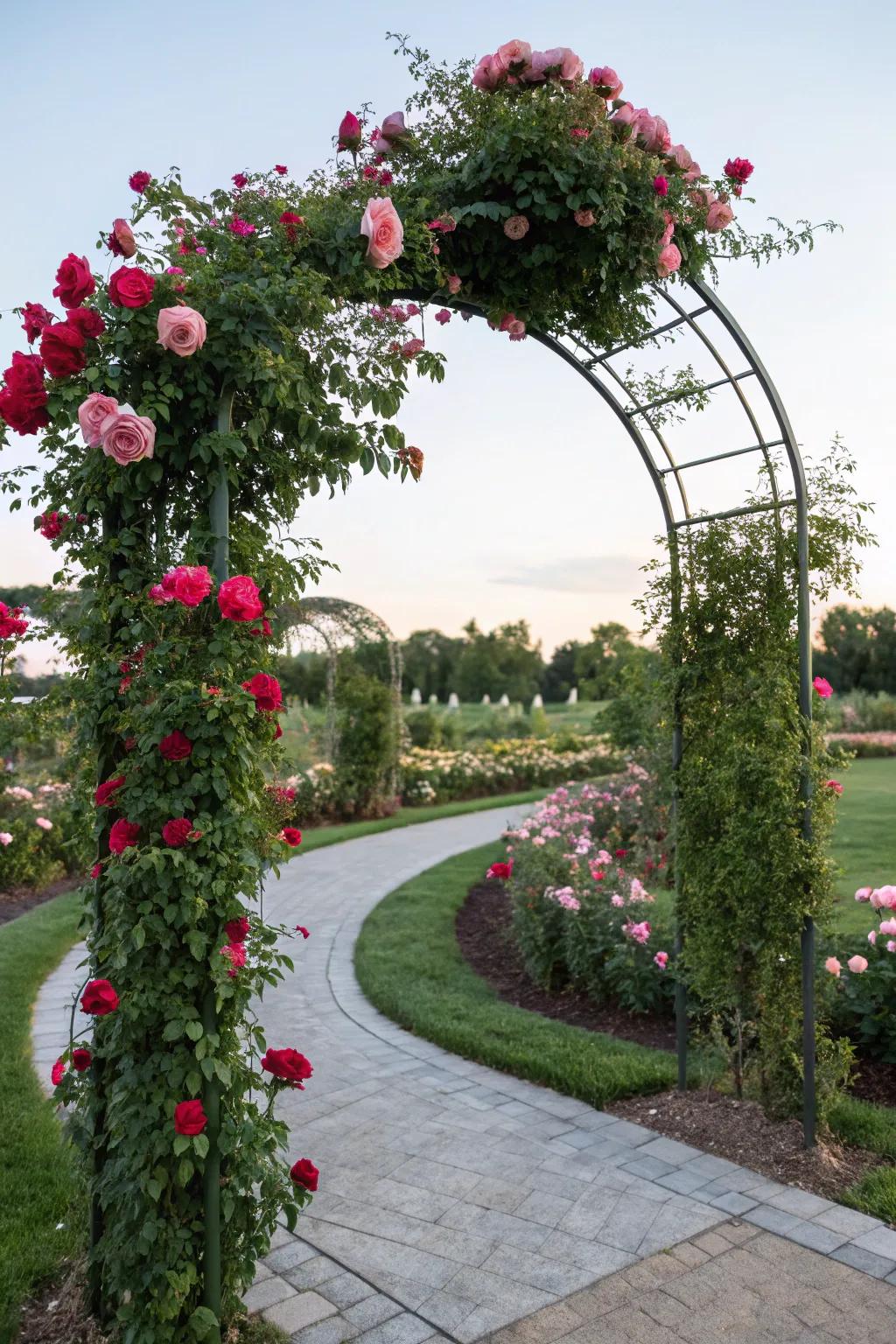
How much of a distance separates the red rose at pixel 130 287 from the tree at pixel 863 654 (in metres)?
30.8

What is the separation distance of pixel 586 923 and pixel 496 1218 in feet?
8.18

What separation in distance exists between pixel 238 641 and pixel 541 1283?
2.01m

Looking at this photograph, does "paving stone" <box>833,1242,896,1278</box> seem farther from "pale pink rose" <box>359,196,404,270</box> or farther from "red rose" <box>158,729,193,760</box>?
"pale pink rose" <box>359,196,404,270</box>

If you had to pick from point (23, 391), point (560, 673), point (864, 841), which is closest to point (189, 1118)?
point (23, 391)

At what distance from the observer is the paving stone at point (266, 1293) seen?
2.50 m

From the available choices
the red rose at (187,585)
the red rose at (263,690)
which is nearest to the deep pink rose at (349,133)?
the red rose at (187,585)

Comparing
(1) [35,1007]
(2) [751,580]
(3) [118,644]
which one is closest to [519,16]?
(2) [751,580]

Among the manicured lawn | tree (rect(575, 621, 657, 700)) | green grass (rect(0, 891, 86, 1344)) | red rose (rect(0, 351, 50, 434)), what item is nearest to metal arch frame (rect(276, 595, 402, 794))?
tree (rect(575, 621, 657, 700))

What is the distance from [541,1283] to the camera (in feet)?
8.46

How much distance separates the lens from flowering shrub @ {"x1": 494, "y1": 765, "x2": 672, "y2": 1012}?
4988mm

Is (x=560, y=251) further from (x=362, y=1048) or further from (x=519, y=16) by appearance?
(x=362, y=1048)

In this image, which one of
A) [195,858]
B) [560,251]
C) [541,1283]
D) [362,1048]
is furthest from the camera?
[362,1048]

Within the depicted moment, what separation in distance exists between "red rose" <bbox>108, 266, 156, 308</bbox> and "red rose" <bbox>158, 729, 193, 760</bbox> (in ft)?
3.42

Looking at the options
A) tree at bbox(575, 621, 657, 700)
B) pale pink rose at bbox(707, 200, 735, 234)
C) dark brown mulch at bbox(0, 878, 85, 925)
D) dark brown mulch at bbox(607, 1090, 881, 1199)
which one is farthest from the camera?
tree at bbox(575, 621, 657, 700)
